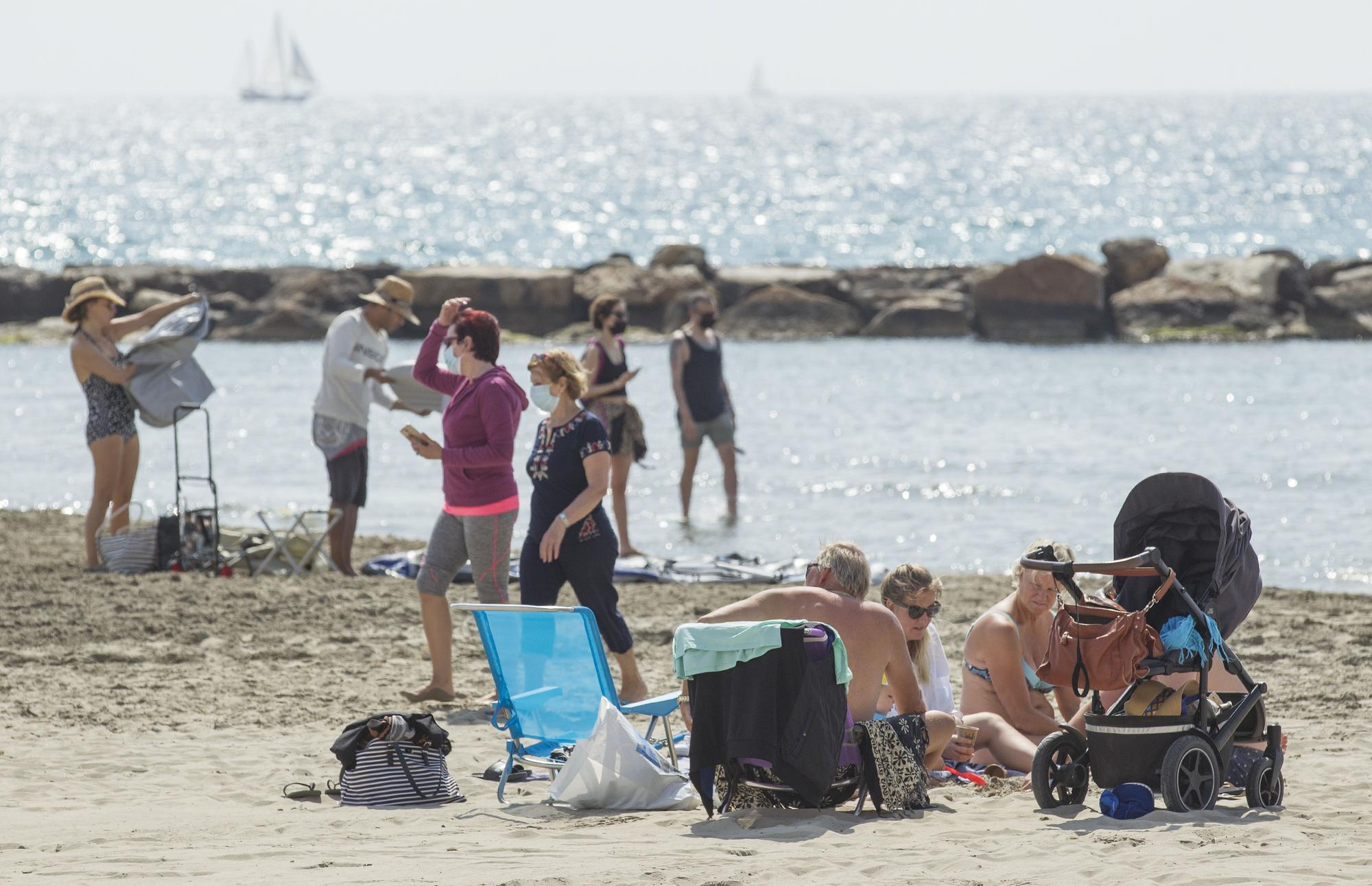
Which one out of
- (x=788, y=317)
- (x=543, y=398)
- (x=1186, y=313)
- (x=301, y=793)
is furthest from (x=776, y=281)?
(x=301, y=793)

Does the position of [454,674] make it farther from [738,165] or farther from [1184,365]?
[738,165]

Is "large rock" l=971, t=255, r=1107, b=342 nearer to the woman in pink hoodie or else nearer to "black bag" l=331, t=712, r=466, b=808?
the woman in pink hoodie

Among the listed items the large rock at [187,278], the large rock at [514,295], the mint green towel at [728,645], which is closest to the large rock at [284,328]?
the large rock at [514,295]

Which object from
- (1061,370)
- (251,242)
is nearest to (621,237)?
(251,242)

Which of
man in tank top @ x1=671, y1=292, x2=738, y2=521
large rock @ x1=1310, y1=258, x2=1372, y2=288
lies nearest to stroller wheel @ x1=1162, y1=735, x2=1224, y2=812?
man in tank top @ x1=671, y1=292, x2=738, y2=521

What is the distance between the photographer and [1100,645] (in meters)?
4.64

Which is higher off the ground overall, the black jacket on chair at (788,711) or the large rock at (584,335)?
the large rock at (584,335)

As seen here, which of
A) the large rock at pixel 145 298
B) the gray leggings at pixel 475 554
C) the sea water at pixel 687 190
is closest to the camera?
the gray leggings at pixel 475 554

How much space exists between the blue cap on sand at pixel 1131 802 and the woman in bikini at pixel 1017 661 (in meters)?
0.73

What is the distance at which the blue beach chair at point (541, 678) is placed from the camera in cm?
541

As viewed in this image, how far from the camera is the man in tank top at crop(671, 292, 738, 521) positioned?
10.6 metres

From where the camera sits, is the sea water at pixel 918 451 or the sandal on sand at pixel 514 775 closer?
the sandal on sand at pixel 514 775

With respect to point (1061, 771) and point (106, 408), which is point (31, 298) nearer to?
point (106, 408)

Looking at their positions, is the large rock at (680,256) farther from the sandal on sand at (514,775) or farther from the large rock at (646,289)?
the sandal on sand at (514,775)
